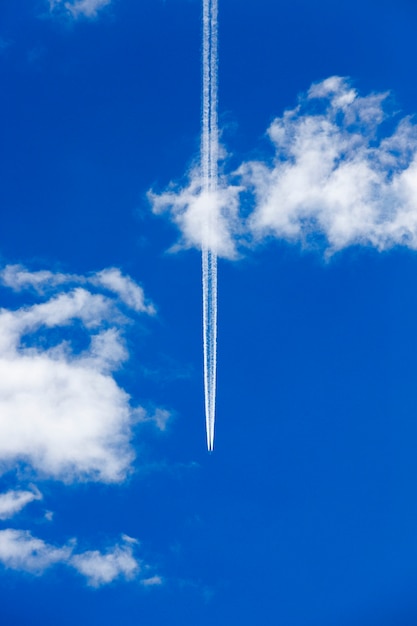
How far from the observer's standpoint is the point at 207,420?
55844 millimetres

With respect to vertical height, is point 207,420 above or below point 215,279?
below

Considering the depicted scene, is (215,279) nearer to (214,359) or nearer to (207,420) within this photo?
(214,359)

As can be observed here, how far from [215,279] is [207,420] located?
13.4 m

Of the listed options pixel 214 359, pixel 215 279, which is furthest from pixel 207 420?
pixel 215 279

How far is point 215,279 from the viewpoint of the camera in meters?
52.8

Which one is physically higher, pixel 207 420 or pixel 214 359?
pixel 214 359

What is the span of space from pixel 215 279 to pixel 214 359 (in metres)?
7.32

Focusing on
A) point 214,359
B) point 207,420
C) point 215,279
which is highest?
point 215,279

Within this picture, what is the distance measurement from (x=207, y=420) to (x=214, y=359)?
617 centimetres

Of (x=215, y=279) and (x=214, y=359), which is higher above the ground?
(x=215, y=279)

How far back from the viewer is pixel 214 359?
177 ft
